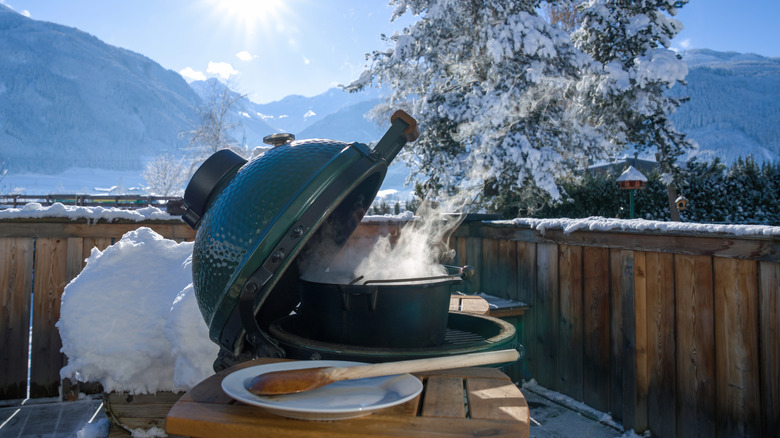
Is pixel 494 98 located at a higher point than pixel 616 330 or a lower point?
higher

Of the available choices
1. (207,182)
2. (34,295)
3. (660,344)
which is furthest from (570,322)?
(34,295)

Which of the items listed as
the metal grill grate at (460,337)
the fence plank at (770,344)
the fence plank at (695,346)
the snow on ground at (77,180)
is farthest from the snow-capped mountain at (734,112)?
the snow on ground at (77,180)

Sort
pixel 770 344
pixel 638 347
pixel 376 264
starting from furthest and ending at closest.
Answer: pixel 638 347
pixel 770 344
pixel 376 264

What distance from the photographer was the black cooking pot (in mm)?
1580

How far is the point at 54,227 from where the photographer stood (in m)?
3.51

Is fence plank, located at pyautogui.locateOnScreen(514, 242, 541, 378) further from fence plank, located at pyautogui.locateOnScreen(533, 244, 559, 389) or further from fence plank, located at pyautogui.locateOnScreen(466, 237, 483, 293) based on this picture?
fence plank, located at pyautogui.locateOnScreen(466, 237, 483, 293)

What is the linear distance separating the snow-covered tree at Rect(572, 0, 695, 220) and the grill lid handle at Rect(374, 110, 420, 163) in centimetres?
913

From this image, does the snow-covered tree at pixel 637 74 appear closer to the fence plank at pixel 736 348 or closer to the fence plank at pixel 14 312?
the fence plank at pixel 736 348

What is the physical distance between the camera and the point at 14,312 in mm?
3426

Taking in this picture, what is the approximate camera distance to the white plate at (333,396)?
99 centimetres

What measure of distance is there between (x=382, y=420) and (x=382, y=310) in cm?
60

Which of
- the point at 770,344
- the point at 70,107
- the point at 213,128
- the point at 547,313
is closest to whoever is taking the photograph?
the point at 770,344

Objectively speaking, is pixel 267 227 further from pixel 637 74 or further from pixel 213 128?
pixel 213 128

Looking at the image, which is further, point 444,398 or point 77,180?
point 77,180
